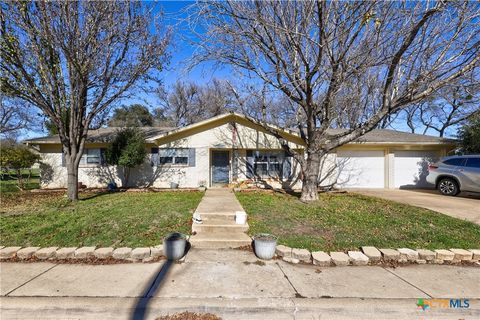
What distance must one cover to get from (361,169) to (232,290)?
40.0 feet

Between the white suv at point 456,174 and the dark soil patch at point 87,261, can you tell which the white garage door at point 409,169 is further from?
the dark soil patch at point 87,261

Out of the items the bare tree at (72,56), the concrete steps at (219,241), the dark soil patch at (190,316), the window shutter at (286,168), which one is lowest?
the dark soil patch at (190,316)

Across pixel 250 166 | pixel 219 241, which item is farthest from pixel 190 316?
pixel 250 166

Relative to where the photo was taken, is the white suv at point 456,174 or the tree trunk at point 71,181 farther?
the white suv at point 456,174

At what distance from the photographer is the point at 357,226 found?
6039 millimetres

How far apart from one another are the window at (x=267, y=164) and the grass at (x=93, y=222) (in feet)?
16.6

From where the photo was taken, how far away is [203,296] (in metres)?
3.25

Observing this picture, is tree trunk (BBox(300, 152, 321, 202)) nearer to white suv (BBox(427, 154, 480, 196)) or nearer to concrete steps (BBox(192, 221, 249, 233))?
concrete steps (BBox(192, 221, 249, 233))

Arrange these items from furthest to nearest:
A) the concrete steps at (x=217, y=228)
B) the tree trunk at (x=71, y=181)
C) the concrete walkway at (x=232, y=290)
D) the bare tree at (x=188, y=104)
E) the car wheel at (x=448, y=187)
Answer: the bare tree at (x=188, y=104), the car wheel at (x=448, y=187), the tree trunk at (x=71, y=181), the concrete steps at (x=217, y=228), the concrete walkway at (x=232, y=290)

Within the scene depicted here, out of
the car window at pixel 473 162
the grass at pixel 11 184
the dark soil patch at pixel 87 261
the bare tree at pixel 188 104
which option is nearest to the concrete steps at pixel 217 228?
the dark soil patch at pixel 87 261

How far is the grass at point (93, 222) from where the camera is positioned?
16.4 ft

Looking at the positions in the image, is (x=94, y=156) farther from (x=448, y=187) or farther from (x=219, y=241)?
(x=448, y=187)

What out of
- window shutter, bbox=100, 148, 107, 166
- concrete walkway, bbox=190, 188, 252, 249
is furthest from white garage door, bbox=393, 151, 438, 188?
window shutter, bbox=100, 148, 107, 166

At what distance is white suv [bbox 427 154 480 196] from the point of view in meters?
9.68
